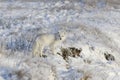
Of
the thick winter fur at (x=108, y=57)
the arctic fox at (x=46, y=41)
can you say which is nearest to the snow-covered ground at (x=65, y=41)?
the thick winter fur at (x=108, y=57)

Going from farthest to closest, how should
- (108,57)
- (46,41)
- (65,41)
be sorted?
(65,41) → (108,57) → (46,41)

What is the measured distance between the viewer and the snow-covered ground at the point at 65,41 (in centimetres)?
1180

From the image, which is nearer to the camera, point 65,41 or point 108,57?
point 108,57

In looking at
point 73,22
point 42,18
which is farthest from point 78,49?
point 42,18

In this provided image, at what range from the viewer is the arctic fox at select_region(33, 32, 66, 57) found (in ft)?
42.4

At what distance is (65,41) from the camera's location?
14.2 meters

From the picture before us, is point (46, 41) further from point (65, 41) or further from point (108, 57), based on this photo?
point (108, 57)

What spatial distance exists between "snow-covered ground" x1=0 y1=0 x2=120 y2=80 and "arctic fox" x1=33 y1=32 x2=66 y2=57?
25cm

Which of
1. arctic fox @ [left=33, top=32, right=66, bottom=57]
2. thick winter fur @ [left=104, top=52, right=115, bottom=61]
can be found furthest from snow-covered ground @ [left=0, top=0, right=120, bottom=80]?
arctic fox @ [left=33, top=32, right=66, bottom=57]

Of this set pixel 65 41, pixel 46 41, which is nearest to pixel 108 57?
pixel 65 41

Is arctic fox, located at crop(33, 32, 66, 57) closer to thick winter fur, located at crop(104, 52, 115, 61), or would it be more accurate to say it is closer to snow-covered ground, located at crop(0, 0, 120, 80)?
snow-covered ground, located at crop(0, 0, 120, 80)

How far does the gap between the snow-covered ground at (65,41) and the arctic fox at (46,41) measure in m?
0.25

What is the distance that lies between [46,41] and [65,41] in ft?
3.90

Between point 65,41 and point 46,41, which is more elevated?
point 46,41
